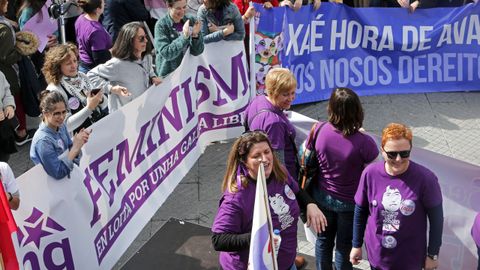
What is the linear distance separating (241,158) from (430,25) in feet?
17.1

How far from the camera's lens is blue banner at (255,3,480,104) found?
27.5 feet

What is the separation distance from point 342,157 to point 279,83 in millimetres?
695

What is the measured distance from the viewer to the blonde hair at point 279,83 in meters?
5.09

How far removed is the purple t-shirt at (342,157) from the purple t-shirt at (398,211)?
11.6 inches

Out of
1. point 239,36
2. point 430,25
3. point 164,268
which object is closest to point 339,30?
point 430,25

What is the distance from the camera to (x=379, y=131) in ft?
26.2

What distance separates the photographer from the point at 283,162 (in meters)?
5.11

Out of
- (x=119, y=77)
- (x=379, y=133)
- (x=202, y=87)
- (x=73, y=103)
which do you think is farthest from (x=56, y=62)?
(x=379, y=133)

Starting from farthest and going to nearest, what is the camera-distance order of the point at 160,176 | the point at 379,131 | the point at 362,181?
the point at 379,131 < the point at 160,176 < the point at 362,181

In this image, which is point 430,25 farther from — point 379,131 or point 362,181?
point 362,181

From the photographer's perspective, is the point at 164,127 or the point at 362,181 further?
the point at 164,127

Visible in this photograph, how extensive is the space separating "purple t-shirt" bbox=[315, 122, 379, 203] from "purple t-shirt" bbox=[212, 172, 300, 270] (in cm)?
55

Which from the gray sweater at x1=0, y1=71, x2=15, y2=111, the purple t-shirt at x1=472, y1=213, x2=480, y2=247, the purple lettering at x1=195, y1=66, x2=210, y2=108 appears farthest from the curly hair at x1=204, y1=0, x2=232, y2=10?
the purple t-shirt at x1=472, y1=213, x2=480, y2=247

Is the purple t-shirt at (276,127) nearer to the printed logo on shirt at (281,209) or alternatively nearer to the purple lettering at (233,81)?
the printed logo on shirt at (281,209)
